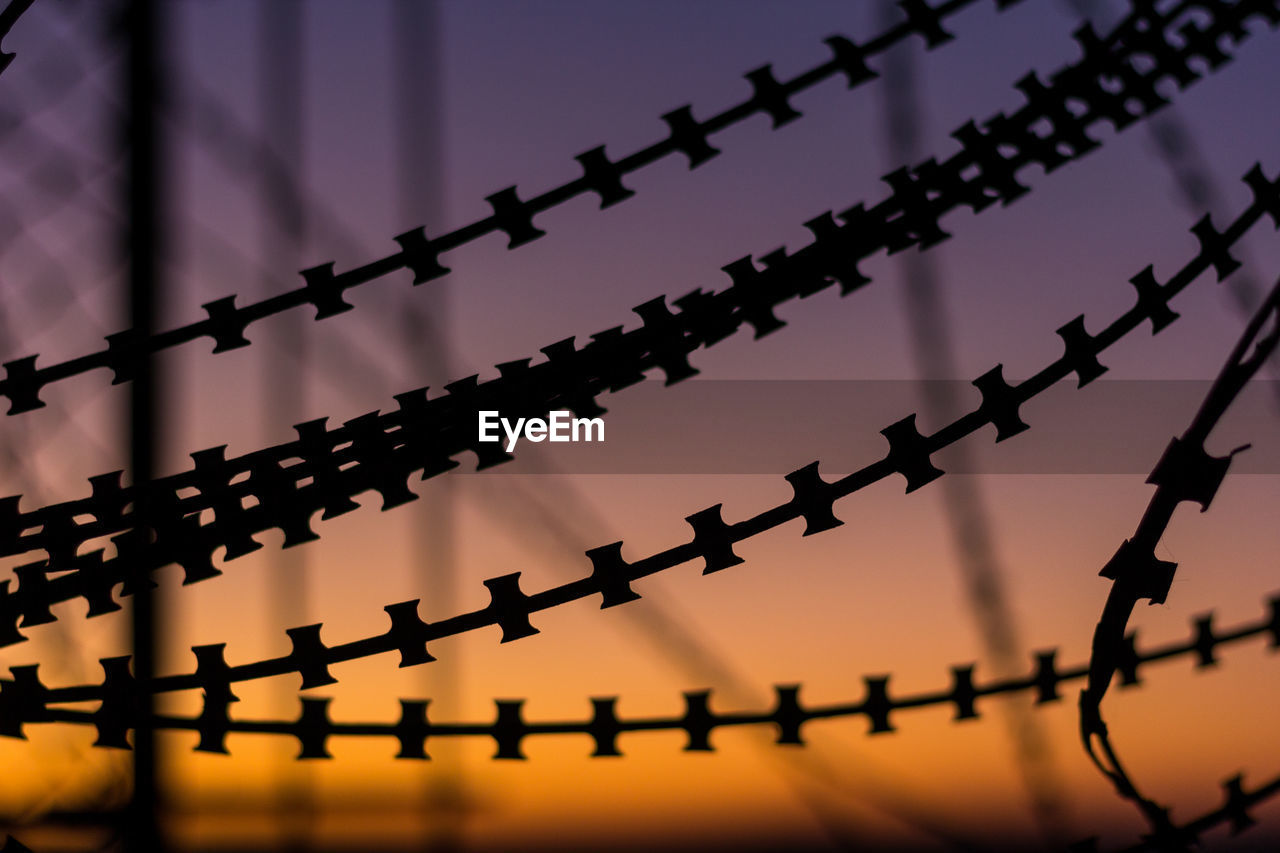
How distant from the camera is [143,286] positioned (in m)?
5.30

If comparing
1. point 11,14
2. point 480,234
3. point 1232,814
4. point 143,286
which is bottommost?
point 1232,814

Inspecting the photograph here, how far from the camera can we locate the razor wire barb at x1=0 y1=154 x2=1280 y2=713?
249 centimetres

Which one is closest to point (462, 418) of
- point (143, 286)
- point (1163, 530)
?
point (1163, 530)

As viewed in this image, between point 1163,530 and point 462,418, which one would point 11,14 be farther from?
point 1163,530

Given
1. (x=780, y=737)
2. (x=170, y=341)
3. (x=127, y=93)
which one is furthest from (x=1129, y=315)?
(x=127, y=93)

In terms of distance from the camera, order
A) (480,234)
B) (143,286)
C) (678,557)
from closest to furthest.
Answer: (678,557), (480,234), (143,286)

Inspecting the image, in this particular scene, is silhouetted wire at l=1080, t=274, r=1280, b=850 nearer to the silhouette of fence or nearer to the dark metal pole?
the silhouette of fence

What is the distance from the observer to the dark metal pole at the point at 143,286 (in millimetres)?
5070

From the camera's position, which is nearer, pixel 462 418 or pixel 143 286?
pixel 462 418

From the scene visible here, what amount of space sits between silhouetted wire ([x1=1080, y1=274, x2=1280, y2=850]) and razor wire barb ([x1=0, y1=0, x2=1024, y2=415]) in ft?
4.46

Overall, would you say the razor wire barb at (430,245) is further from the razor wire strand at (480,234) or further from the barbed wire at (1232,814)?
the barbed wire at (1232,814)

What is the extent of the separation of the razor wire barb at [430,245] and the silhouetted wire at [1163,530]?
136 centimetres

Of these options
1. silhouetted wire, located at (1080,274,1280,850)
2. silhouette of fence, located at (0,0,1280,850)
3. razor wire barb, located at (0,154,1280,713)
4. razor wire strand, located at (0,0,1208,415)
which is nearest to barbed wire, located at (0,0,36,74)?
silhouette of fence, located at (0,0,1280,850)

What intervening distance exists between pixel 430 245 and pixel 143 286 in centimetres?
316
